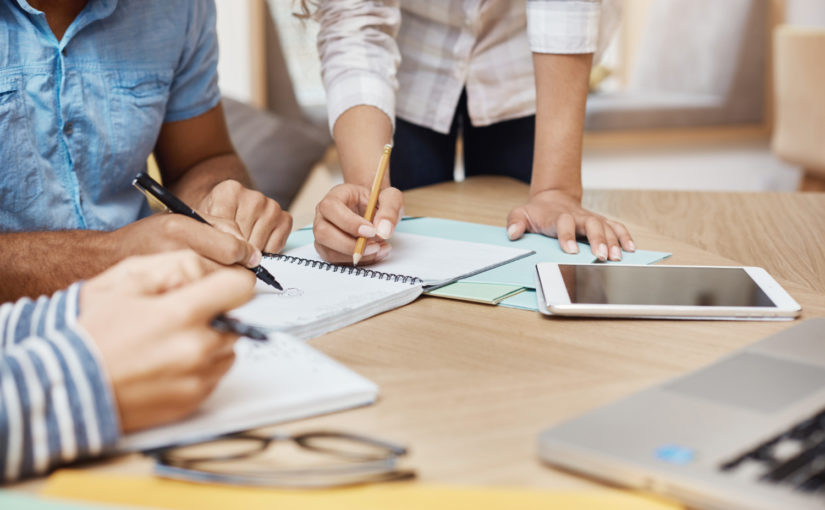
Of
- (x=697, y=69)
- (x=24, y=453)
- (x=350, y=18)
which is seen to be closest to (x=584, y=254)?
(x=350, y=18)

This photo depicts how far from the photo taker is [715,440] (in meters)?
0.46

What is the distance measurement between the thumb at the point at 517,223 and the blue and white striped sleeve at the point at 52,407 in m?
0.61

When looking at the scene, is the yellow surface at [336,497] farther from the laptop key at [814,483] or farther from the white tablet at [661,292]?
the white tablet at [661,292]

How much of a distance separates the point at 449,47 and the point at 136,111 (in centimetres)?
51

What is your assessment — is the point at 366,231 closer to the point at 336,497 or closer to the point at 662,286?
the point at 662,286

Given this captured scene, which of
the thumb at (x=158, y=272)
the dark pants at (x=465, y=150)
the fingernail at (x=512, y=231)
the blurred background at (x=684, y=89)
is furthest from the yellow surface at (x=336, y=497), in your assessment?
the blurred background at (x=684, y=89)

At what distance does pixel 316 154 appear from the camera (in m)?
2.49

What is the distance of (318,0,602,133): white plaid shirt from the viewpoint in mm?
1174

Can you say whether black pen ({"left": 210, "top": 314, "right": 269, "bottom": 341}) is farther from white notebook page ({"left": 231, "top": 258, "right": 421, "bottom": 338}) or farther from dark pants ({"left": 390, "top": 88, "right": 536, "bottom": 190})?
dark pants ({"left": 390, "top": 88, "right": 536, "bottom": 190})

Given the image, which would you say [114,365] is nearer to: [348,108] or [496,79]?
[348,108]

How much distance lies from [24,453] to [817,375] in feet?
1.63

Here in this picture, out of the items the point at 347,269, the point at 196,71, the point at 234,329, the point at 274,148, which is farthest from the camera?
the point at 274,148

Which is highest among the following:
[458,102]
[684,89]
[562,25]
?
[562,25]

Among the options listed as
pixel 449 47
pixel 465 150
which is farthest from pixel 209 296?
pixel 465 150
